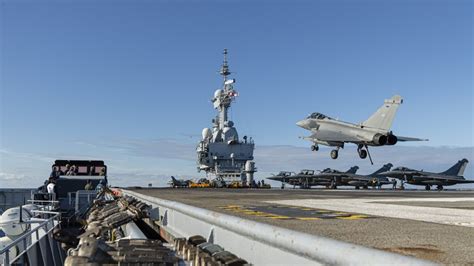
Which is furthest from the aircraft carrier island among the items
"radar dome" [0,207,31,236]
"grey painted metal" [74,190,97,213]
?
"radar dome" [0,207,31,236]

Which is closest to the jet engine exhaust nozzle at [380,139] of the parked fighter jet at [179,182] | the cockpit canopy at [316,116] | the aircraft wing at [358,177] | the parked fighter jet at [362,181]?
the cockpit canopy at [316,116]

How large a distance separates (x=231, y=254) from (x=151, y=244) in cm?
203

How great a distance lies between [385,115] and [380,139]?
3084mm

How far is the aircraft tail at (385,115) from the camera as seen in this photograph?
1622 inches

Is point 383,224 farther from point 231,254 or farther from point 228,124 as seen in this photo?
point 228,124

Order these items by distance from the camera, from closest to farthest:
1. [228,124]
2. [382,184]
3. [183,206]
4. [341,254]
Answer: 1. [341,254]
2. [183,206]
3. [382,184]
4. [228,124]

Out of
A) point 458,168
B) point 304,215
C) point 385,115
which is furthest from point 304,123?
point 458,168

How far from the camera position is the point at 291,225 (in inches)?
303

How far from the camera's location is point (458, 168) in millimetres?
72125

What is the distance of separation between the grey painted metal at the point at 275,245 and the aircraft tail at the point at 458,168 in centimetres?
7208

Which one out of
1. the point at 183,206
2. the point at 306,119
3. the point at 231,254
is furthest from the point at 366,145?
the point at 231,254

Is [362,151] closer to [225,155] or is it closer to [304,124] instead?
[304,124]

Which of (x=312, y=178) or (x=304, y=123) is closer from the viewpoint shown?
(x=304, y=123)

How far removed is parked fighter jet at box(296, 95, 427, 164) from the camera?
39787 mm
